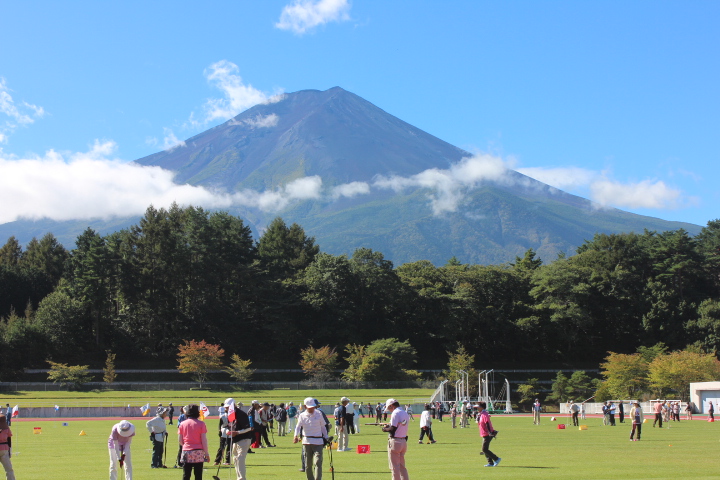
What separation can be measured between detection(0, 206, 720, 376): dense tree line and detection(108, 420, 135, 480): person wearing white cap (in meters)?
62.6

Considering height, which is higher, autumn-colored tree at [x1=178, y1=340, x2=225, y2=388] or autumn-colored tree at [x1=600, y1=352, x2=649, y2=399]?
autumn-colored tree at [x1=178, y1=340, x2=225, y2=388]

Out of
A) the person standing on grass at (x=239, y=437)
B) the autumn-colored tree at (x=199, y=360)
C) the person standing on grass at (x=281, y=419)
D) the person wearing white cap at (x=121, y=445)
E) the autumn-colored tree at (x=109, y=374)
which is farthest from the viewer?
the autumn-colored tree at (x=199, y=360)

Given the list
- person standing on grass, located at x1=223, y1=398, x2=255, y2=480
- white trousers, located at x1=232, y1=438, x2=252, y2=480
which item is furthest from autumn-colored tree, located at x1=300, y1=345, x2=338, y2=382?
white trousers, located at x1=232, y1=438, x2=252, y2=480

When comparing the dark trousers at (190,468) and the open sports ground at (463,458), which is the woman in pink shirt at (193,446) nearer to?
the dark trousers at (190,468)

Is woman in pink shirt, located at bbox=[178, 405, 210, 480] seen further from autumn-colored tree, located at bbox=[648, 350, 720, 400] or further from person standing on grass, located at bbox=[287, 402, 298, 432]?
autumn-colored tree, located at bbox=[648, 350, 720, 400]

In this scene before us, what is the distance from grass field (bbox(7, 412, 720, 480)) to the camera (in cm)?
1479

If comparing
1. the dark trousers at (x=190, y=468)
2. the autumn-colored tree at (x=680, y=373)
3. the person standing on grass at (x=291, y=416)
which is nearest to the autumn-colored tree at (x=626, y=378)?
the autumn-colored tree at (x=680, y=373)

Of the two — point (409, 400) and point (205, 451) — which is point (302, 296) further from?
point (205, 451)

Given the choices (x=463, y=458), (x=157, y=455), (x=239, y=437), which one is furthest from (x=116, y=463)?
(x=463, y=458)

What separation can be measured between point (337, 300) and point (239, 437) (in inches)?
2611

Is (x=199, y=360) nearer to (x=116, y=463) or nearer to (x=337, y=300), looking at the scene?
(x=337, y=300)

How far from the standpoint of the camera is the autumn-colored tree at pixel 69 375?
62625 millimetres

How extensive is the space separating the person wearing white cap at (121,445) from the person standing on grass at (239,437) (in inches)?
73.5

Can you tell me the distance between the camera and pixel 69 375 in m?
62.8
